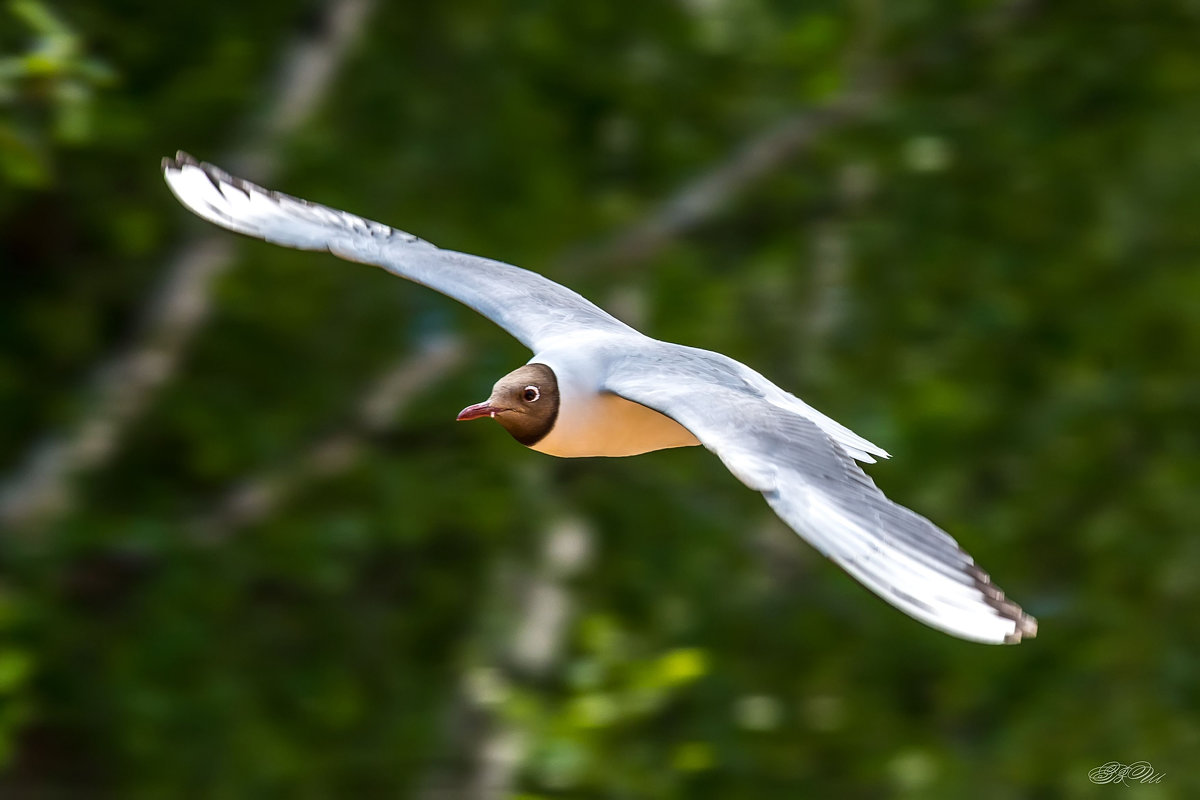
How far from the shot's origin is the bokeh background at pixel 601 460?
5.42 metres

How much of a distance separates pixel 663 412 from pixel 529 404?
565mm

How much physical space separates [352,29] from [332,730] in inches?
89.2

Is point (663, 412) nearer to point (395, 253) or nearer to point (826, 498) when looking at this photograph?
point (826, 498)

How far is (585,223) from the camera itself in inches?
234

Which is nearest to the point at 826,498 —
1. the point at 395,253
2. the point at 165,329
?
the point at 395,253

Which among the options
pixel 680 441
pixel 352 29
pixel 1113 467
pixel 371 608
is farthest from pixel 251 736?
pixel 1113 467

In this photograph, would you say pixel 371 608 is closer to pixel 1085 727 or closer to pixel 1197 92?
pixel 1085 727

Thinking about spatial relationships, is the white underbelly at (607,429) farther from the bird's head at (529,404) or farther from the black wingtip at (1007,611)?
the black wingtip at (1007,611)

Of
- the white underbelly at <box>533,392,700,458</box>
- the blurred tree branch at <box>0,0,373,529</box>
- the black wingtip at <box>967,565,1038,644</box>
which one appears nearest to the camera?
the black wingtip at <box>967,565,1038,644</box>

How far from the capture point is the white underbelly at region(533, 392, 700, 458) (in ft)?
10.8

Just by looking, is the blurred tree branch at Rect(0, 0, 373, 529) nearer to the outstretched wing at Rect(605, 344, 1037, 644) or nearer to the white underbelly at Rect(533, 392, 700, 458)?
the white underbelly at Rect(533, 392, 700, 458)

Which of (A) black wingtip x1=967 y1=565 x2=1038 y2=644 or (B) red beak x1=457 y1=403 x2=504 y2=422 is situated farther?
(B) red beak x1=457 y1=403 x2=504 y2=422
